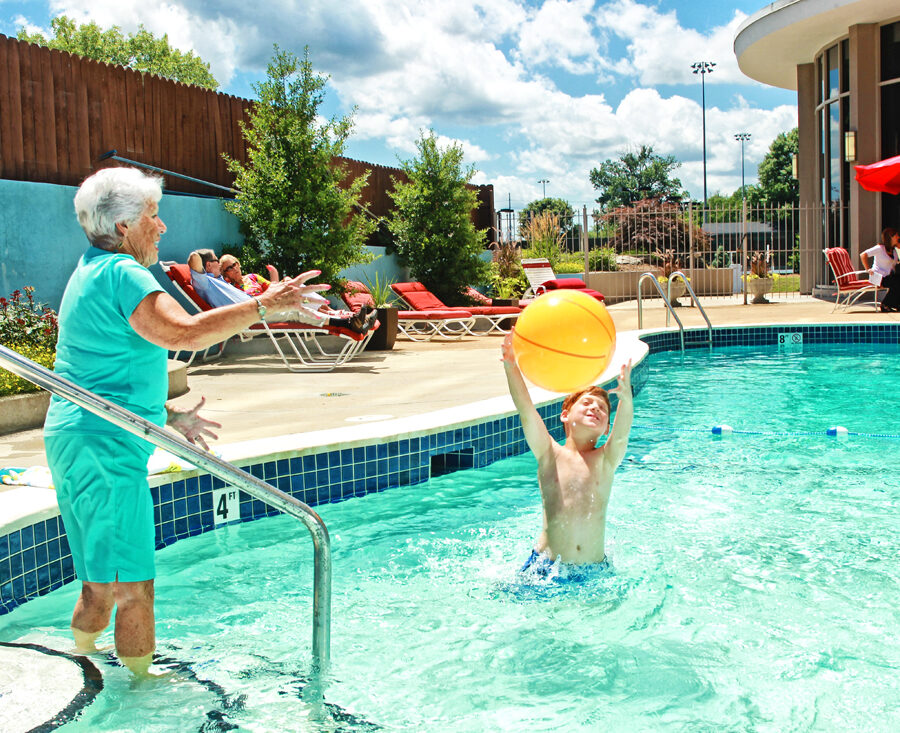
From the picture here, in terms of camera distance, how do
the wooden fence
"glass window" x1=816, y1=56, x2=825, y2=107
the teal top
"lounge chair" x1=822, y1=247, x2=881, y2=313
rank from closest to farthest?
the teal top
the wooden fence
"lounge chair" x1=822, y1=247, x2=881, y2=313
"glass window" x1=816, y1=56, x2=825, y2=107

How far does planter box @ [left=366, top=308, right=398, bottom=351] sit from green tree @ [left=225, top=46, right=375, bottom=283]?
2.66ft

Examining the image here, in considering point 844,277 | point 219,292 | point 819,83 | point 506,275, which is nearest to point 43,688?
point 219,292

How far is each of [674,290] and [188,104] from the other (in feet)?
37.9

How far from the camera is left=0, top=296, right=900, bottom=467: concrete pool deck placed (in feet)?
17.5

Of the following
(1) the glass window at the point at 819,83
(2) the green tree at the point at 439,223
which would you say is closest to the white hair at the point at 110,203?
(2) the green tree at the point at 439,223

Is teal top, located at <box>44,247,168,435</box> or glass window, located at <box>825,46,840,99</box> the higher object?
glass window, located at <box>825,46,840,99</box>

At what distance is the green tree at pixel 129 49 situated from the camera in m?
35.9

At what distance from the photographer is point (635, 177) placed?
80062 mm

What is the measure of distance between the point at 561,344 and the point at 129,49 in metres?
40.5

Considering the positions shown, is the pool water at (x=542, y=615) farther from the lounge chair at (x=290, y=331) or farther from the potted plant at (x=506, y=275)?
the potted plant at (x=506, y=275)

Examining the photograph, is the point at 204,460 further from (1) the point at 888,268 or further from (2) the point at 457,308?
(1) the point at 888,268

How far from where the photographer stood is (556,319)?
3.17m

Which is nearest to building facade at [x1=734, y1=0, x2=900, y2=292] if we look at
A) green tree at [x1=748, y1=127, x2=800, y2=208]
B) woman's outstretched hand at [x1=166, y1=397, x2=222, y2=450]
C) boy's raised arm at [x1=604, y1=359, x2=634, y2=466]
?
boy's raised arm at [x1=604, y1=359, x2=634, y2=466]

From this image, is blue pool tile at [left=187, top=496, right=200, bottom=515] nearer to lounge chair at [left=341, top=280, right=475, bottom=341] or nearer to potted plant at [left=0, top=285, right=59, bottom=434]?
potted plant at [left=0, top=285, right=59, bottom=434]
